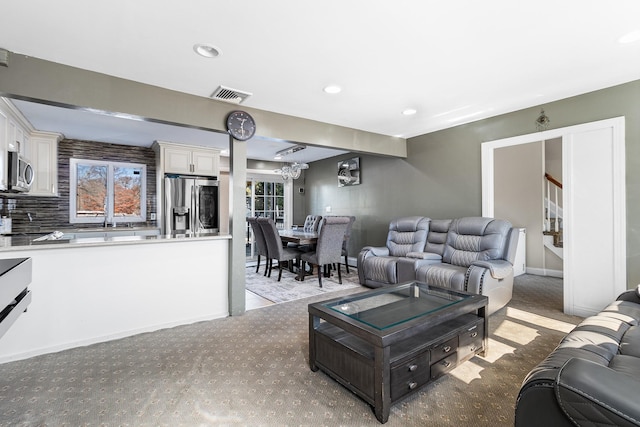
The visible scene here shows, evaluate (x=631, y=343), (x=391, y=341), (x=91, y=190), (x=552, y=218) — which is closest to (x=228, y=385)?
(x=391, y=341)

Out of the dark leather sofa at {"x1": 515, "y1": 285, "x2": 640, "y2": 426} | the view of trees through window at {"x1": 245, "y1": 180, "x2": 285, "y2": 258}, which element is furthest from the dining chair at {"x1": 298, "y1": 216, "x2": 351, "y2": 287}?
the dark leather sofa at {"x1": 515, "y1": 285, "x2": 640, "y2": 426}

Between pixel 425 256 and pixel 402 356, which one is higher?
pixel 425 256

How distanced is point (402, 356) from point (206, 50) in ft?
8.10

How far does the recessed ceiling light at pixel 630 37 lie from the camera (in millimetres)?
2107

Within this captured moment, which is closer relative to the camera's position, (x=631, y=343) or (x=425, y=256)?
(x=631, y=343)

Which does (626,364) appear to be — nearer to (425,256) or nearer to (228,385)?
(228,385)

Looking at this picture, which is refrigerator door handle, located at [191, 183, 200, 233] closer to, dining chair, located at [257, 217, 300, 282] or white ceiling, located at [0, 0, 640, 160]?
dining chair, located at [257, 217, 300, 282]

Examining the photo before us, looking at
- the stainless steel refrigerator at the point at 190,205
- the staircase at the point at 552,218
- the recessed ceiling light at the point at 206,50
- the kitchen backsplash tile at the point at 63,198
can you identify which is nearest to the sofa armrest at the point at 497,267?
the staircase at the point at 552,218

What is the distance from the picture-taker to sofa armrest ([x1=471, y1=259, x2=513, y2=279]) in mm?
3021

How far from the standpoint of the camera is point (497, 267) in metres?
3.08

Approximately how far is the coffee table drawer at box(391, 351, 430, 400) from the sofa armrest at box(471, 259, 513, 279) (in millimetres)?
1625

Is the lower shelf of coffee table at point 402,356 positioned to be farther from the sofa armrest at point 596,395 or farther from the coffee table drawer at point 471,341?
the sofa armrest at point 596,395

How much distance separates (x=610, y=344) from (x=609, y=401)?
3.23ft

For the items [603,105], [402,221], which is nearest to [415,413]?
[402,221]
